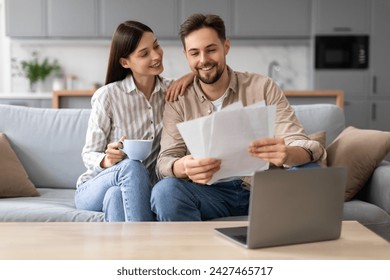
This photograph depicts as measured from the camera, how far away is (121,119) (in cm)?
249

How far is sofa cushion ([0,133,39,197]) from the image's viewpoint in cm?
267

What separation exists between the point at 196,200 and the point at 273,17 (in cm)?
438

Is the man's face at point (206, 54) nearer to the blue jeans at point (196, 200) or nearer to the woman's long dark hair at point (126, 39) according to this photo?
the woman's long dark hair at point (126, 39)

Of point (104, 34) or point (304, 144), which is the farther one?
point (104, 34)

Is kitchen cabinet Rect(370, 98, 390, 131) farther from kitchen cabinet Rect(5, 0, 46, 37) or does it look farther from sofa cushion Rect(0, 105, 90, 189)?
sofa cushion Rect(0, 105, 90, 189)

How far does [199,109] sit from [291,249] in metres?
1.11

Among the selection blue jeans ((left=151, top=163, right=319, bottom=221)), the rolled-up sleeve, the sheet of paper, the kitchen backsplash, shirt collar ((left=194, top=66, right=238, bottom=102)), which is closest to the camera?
the sheet of paper

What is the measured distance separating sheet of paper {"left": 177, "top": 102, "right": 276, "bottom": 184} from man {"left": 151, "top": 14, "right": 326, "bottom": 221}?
0.40m

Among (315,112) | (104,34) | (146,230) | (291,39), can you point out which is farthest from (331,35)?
(146,230)

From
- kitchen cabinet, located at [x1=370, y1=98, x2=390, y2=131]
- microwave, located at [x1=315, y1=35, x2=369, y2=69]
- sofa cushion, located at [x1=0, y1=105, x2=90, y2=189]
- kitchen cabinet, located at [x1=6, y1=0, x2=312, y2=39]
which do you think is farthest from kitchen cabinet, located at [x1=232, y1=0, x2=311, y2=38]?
sofa cushion, located at [x1=0, y1=105, x2=90, y2=189]

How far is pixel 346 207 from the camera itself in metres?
2.37

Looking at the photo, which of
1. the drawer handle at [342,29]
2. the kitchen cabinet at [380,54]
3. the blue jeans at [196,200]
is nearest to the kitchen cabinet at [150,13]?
the drawer handle at [342,29]

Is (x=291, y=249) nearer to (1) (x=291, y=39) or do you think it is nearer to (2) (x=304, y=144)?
(2) (x=304, y=144)

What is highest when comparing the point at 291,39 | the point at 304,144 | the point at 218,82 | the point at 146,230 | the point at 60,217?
the point at 291,39
